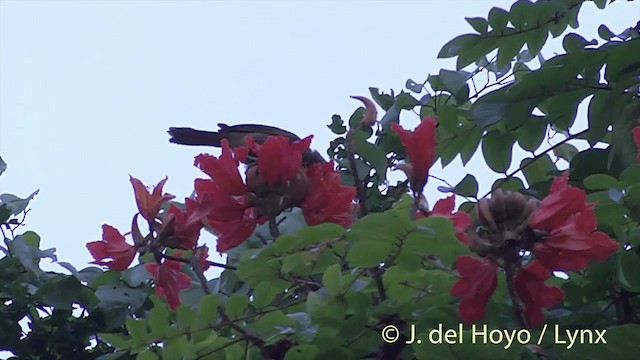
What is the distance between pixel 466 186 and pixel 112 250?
0.58m

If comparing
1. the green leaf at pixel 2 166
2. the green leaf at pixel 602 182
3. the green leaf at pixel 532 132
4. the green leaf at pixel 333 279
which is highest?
the green leaf at pixel 2 166

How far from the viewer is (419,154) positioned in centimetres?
133

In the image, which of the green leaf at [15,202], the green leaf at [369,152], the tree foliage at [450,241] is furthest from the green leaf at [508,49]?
the green leaf at [15,202]

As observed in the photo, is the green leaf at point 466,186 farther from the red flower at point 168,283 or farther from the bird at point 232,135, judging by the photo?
the red flower at point 168,283

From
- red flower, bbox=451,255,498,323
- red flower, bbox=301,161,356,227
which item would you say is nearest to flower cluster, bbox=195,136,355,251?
red flower, bbox=301,161,356,227

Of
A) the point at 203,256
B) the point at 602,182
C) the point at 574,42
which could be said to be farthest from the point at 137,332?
the point at 574,42

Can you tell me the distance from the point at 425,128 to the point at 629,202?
0.88 feet

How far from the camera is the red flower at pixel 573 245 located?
117 cm

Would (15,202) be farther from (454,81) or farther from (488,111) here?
(488,111)

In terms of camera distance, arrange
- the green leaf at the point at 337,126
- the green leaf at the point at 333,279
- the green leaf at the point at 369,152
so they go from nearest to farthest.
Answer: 1. the green leaf at the point at 333,279
2. the green leaf at the point at 369,152
3. the green leaf at the point at 337,126

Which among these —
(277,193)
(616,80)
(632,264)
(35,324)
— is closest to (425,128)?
(277,193)

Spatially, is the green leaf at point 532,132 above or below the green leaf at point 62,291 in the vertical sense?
above

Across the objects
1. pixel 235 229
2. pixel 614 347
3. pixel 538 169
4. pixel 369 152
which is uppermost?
pixel 538 169

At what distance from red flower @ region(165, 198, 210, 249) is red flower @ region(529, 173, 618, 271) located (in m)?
0.45
